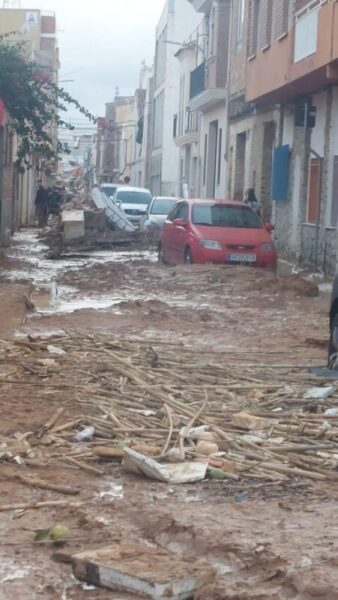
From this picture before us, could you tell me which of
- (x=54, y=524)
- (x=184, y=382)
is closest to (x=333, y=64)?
(x=184, y=382)

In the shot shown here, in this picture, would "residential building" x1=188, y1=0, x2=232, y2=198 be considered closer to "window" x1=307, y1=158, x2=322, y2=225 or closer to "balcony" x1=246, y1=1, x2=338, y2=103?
"balcony" x1=246, y1=1, x2=338, y2=103

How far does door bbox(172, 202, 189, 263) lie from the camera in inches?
878

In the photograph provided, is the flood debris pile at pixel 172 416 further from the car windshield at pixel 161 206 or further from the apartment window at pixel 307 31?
the car windshield at pixel 161 206

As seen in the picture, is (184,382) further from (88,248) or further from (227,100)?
(227,100)

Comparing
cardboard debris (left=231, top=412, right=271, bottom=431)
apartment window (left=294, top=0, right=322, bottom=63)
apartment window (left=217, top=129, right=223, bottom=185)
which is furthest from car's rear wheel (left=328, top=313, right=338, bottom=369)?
apartment window (left=217, top=129, right=223, bottom=185)

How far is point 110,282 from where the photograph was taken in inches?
816

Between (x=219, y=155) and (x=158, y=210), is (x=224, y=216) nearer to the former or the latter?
(x=158, y=210)

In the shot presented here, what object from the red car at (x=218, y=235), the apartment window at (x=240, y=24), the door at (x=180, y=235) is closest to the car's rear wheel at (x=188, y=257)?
the red car at (x=218, y=235)

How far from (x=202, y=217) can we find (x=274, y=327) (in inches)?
316

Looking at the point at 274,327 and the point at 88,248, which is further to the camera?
the point at 88,248

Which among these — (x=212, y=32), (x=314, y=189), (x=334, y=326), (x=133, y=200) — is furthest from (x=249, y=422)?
(x=133, y=200)

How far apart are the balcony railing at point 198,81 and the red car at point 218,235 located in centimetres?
1780

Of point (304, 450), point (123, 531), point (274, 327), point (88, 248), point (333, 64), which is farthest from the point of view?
point (88, 248)

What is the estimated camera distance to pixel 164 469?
6730mm
